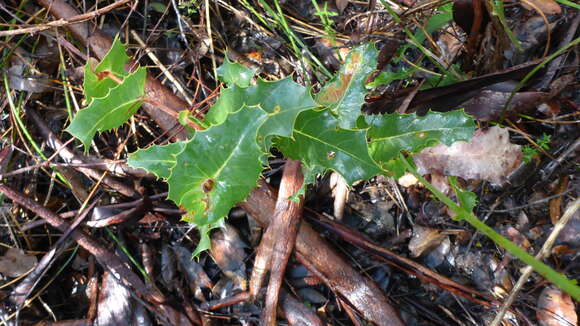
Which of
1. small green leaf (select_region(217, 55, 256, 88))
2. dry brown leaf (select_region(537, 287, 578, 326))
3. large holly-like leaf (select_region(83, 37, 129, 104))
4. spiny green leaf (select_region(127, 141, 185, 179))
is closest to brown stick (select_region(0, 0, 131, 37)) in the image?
large holly-like leaf (select_region(83, 37, 129, 104))

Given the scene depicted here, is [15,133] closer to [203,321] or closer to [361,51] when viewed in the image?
[203,321]

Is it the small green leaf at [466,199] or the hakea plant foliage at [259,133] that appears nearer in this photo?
the hakea plant foliage at [259,133]

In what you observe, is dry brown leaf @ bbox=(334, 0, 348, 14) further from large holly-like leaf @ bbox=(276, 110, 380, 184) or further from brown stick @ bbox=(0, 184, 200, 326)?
brown stick @ bbox=(0, 184, 200, 326)

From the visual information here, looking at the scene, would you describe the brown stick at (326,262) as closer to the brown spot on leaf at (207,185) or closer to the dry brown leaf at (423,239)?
the dry brown leaf at (423,239)

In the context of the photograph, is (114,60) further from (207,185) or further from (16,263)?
(16,263)

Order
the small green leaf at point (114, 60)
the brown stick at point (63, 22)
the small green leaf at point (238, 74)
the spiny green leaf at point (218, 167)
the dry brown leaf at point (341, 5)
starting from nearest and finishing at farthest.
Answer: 1. the spiny green leaf at point (218, 167)
2. the small green leaf at point (114, 60)
3. the small green leaf at point (238, 74)
4. the brown stick at point (63, 22)
5. the dry brown leaf at point (341, 5)

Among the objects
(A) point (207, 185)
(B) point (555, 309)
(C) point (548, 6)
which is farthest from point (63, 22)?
(B) point (555, 309)

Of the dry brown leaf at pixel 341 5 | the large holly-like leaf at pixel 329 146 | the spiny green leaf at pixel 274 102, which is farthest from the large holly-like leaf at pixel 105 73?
the dry brown leaf at pixel 341 5
